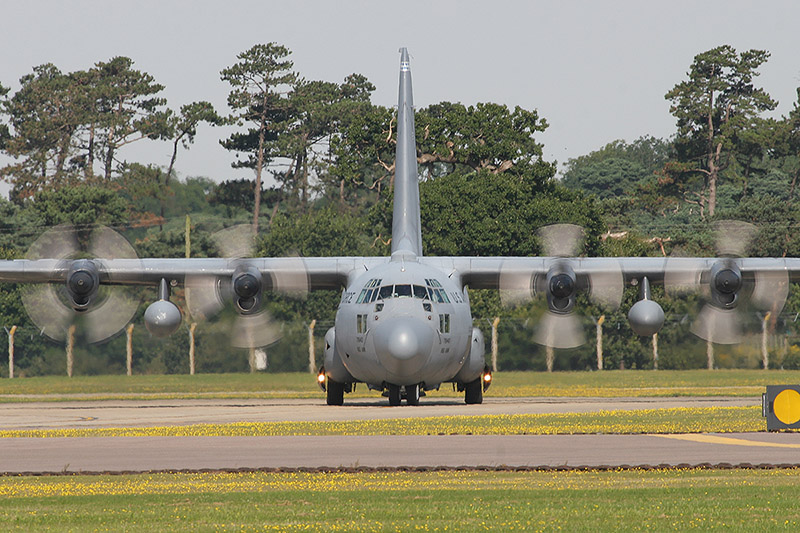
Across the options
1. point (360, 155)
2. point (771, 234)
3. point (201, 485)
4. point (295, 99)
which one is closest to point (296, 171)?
point (295, 99)

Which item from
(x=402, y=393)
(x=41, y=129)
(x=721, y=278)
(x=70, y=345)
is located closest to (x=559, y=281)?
(x=721, y=278)

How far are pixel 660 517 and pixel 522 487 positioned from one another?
2.51m

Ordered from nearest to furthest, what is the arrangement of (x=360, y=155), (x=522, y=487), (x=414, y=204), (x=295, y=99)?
1. (x=522, y=487)
2. (x=414, y=204)
3. (x=360, y=155)
4. (x=295, y=99)

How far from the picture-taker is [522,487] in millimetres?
14422

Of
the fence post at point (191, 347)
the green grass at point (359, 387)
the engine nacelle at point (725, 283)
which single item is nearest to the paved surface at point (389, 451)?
the engine nacelle at point (725, 283)

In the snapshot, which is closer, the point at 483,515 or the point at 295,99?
the point at 483,515

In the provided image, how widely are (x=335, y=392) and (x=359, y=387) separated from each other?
16.9 metres

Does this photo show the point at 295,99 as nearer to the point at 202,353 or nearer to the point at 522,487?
the point at 202,353

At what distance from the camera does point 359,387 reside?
173 feet

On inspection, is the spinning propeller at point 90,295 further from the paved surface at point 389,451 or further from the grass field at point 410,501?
the grass field at point 410,501

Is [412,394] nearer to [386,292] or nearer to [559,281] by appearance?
[386,292]

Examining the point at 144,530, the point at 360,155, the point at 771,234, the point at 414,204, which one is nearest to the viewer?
the point at 144,530

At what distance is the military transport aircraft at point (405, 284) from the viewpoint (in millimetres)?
31094

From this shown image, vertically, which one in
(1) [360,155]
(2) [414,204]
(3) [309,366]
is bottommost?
(3) [309,366]
